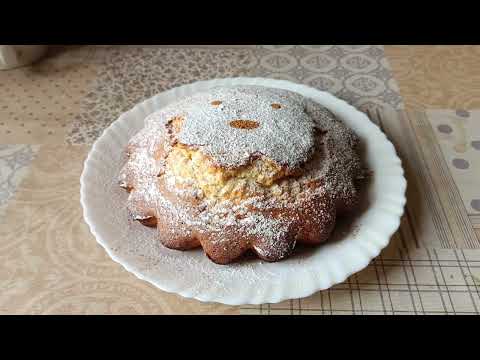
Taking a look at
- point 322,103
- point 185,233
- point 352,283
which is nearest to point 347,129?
point 322,103

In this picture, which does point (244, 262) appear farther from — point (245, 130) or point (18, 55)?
point (18, 55)

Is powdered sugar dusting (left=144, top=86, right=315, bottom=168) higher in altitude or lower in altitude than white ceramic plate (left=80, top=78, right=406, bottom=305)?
higher

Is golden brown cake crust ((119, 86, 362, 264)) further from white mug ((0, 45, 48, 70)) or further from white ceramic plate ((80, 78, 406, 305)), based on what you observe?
white mug ((0, 45, 48, 70))

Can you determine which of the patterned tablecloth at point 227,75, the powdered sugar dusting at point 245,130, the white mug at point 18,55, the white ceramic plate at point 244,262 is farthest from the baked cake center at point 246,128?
the white mug at point 18,55

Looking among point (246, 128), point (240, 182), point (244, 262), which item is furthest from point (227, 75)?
point (244, 262)

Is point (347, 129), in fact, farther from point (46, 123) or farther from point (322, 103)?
point (46, 123)

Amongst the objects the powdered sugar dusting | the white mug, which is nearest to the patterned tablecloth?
the white mug
